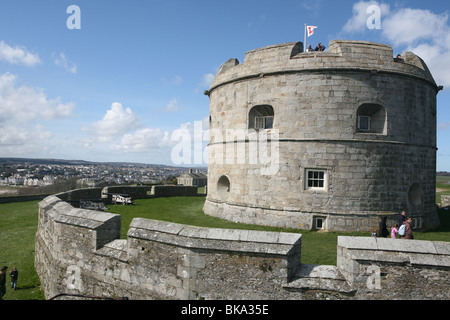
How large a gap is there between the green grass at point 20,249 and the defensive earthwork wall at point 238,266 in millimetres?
2666

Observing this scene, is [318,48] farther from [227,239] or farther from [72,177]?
[72,177]

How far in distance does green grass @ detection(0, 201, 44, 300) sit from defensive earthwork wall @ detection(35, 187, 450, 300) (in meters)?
2.67

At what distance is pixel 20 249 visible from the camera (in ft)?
39.0

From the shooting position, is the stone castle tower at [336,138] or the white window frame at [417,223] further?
the white window frame at [417,223]

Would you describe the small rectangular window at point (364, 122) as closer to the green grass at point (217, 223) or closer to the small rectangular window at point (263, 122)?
the small rectangular window at point (263, 122)

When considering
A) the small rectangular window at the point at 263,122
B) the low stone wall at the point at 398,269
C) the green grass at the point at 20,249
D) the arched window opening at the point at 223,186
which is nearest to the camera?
the low stone wall at the point at 398,269

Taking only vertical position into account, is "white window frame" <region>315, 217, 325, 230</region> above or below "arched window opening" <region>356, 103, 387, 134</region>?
below

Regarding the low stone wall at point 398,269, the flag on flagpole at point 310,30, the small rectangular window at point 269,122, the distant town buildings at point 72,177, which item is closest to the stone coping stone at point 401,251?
the low stone wall at point 398,269

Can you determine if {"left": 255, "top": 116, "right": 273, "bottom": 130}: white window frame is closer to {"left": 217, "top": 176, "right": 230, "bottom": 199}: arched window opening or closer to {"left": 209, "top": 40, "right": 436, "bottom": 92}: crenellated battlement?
{"left": 209, "top": 40, "right": 436, "bottom": 92}: crenellated battlement

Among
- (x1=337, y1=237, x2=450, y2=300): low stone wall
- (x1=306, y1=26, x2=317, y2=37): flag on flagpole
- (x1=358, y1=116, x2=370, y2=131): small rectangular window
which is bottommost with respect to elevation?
(x1=337, y1=237, x2=450, y2=300): low stone wall

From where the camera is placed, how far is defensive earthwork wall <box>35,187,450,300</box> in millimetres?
5223

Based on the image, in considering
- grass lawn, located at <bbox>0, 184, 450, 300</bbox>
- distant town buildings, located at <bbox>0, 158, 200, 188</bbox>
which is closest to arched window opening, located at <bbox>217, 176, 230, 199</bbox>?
grass lawn, located at <bbox>0, 184, 450, 300</bbox>

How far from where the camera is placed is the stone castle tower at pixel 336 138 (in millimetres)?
12125
